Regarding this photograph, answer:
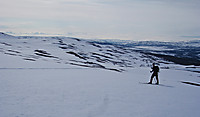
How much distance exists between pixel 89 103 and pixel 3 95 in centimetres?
592

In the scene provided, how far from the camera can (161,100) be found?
12.8 metres

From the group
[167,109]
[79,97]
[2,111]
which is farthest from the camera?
[79,97]

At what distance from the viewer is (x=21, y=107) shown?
9625 mm

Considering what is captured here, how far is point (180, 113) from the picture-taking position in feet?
33.0

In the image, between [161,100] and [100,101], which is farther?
[161,100]

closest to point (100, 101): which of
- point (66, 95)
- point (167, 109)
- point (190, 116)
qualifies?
point (66, 95)

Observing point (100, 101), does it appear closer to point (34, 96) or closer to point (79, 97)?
point (79, 97)

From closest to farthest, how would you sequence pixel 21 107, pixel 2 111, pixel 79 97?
pixel 2 111 < pixel 21 107 < pixel 79 97

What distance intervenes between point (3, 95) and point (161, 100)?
11178mm

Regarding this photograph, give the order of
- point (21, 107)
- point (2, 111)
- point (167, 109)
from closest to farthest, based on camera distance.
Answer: point (2, 111) → point (21, 107) → point (167, 109)

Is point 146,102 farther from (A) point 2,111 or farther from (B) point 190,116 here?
(A) point 2,111

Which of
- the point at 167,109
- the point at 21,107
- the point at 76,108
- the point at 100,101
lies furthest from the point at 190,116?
the point at 21,107

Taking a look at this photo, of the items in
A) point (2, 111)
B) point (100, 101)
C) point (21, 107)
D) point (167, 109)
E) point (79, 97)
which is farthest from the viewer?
point (79, 97)

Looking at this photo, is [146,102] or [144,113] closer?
[144,113]
